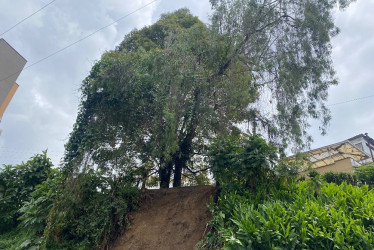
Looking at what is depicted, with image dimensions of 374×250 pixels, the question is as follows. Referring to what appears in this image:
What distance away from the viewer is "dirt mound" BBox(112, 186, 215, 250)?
6.92 meters

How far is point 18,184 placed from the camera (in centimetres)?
955

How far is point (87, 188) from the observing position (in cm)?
803

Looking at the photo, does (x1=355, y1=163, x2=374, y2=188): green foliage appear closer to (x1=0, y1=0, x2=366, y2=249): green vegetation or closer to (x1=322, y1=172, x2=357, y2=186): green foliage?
(x1=322, y1=172, x2=357, y2=186): green foliage

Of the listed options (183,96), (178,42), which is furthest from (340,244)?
(178,42)

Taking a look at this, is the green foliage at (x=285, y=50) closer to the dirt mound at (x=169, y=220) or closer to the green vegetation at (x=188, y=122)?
the green vegetation at (x=188, y=122)

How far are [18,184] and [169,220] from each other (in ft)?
17.7

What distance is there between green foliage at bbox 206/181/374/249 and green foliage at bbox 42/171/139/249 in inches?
120

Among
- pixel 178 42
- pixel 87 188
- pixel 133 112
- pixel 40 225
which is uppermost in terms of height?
pixel 178 42

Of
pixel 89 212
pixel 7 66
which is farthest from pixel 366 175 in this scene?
pixel 7 66

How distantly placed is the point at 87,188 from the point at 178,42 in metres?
5.02

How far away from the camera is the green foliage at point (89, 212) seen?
721cm

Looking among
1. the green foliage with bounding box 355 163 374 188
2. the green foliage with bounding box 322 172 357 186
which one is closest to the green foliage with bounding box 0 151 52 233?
the green foliage with bounding box 322 172 357 186

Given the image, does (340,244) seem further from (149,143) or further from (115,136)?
(115,136)

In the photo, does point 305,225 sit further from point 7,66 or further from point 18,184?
point 7,66
